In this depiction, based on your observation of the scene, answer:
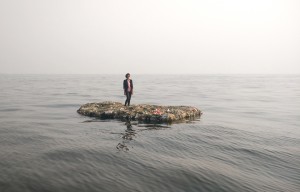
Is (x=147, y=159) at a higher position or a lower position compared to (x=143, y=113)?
lower

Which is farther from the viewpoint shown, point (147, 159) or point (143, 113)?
point (143, 113)

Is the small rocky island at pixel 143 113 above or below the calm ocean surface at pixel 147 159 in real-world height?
above

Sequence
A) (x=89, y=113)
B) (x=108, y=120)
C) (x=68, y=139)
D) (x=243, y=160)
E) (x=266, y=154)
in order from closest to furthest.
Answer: (x=243, y=160) < (x=266, y=154) < (x=68, y=139) < (x=108, y=120) < (x=89, y=113)

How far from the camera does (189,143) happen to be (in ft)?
45.7

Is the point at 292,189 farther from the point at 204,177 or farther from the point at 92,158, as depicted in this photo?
the point at 92,158

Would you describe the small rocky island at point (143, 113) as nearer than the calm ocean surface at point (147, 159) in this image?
No

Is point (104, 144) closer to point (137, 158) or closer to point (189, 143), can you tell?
point (137, 158)

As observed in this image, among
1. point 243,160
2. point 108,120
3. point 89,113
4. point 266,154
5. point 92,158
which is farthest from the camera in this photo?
point 89,113

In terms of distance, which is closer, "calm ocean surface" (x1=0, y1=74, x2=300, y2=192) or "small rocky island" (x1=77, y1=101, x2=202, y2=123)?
"calm ocean surface" (x1=0, y1=74, x2=300, y2=192)

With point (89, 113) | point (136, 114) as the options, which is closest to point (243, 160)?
point (136, 114)

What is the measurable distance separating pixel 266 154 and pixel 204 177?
498 cm

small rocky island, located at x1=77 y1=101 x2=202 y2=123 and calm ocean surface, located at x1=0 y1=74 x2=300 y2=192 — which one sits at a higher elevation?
small rocky island, located at x1=77 y1=101 x2=202 y2=123

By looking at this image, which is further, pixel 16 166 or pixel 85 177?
pixel 16 166

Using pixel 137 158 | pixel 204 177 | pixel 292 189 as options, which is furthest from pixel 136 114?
pixel 292 189
